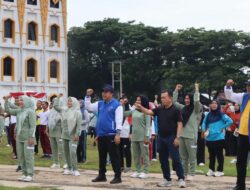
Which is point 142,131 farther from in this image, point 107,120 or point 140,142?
point 107,120

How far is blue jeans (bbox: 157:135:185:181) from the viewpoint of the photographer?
41.5ft

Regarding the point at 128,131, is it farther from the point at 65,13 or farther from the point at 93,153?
the point at 65,13

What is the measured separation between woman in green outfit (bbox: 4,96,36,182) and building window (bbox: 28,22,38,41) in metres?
42.8

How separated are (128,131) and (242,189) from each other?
5555 mm

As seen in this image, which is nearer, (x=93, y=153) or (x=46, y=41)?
(x=93, y=153)

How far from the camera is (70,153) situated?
1503 centimetres

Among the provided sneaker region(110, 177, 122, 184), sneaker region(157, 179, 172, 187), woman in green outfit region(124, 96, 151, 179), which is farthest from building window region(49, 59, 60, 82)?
sneaker region(157, 179, 172, 187)

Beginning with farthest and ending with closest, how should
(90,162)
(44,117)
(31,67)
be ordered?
(31,67)
(44,117)
(90,162)

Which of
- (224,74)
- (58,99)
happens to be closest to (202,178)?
(58,99)

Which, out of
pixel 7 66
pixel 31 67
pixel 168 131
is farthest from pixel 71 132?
pixel 31 67

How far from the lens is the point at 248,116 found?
1145 cm

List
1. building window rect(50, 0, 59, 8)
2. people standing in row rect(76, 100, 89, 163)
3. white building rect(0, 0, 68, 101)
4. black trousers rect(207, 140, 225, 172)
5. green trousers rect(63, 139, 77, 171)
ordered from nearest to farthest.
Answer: green trousers rect(63, 139, 77, 171), black trousers rect(207, 140, 225, 172), people standing in row rect(76, 100, 89, 163), white building rect(0, 0, 68, 101), building window rect(50, 0, 59, 8)

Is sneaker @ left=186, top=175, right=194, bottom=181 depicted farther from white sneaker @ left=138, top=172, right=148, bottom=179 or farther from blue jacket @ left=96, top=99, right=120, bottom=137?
blue jacket @ left=96, top=99, right=120, bottom=137

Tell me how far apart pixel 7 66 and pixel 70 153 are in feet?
135
